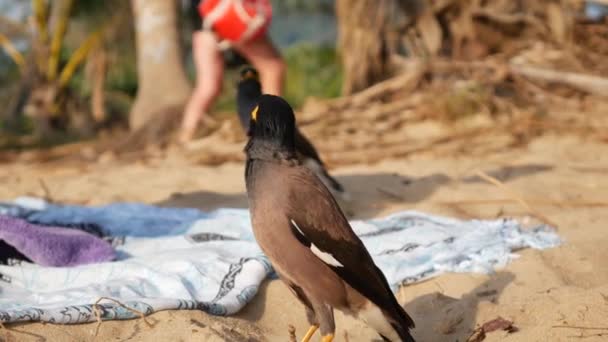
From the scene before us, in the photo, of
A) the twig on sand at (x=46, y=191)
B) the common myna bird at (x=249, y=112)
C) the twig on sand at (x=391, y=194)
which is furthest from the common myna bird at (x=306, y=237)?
the twig on sand at (x=46, y=191)

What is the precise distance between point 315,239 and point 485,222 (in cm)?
167

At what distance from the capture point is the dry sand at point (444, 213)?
2750mm

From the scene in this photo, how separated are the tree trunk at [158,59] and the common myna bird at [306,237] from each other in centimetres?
675

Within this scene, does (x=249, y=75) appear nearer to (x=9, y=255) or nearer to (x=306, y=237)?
(x=9, y=255)

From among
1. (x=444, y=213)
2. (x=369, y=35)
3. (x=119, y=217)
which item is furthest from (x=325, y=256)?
(x=369, y=35)

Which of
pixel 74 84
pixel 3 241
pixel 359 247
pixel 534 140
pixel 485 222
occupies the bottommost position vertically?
pixel 74 84

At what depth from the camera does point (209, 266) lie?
Result: 3391mm

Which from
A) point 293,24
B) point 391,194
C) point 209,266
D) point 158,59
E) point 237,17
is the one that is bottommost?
point 293,24

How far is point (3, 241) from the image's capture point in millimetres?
3416

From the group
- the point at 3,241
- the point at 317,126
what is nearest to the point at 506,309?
the point at 3,241

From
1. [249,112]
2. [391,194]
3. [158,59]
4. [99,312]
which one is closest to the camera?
[99,312]

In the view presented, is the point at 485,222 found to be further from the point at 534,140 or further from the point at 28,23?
the point at 28,23

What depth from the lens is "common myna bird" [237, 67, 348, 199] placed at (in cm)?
448

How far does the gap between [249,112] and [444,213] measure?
1.29 meters
